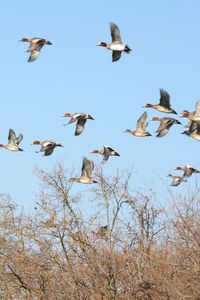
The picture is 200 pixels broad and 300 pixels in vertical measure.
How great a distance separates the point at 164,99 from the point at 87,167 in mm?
5031

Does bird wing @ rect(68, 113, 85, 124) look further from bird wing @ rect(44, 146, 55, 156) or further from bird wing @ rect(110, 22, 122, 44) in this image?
bird wing @ rect(110, 22, 122, 44)

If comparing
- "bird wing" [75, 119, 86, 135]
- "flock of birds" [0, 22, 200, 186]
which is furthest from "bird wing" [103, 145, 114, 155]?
"bird wing" [75, 119, 86, 135]

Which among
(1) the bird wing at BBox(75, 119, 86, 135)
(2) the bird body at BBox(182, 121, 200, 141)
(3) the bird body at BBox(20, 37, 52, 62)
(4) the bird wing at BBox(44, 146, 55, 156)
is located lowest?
(4) the bird wing at BBox(44, 146, 55, 156)

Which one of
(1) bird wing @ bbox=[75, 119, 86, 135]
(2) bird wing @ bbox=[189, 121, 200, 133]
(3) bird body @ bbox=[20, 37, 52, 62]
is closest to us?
(2) bird wing @ bbox=[189, 121, 200, 133]

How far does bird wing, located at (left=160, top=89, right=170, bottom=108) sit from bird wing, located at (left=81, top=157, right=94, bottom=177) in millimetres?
4260

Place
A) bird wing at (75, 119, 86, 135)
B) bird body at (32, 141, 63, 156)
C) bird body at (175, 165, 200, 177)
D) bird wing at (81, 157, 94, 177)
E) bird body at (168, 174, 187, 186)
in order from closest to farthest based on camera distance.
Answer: bird wing at (75, 119, 86, 135), bird body at (32, 141, 63, 156), bird body at (175, 165, 200, 177), bird wing at (81, 157, 94, 177), bird body at (168, 174, 187, 186)

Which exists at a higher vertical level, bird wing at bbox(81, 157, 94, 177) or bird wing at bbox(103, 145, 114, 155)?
bird wing at bbox(103, 145, 114, 155)

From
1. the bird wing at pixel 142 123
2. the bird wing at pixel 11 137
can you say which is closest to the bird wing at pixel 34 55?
Result: the bird wing at pixel 11 137

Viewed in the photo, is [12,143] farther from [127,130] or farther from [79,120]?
[127,130]

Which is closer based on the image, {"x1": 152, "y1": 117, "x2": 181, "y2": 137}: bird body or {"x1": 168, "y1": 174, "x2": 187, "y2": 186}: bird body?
{"x1": 152, "y1": 117, "x2": 181, "y2": 137}: bird body

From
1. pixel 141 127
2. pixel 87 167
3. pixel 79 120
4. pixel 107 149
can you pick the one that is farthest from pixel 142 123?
pixel 79 120

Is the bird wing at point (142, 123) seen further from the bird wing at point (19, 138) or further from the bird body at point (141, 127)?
the bird wing at point (19, 138)

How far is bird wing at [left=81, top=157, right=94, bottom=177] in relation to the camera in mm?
29112

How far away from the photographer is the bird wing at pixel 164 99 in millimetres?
25484
